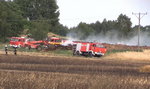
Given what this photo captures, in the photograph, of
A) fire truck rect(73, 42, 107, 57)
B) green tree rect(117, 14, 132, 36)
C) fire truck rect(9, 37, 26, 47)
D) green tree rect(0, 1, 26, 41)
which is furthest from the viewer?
green tree rect(117, 14, 132, 36)

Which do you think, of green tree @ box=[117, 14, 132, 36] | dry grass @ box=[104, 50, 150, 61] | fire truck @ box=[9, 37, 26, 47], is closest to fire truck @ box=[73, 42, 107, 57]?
dry grass @ box=[104, 50, 150, 61]

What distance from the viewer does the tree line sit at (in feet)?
293

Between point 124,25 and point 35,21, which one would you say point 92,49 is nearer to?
point 124,25

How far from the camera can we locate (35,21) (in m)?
115

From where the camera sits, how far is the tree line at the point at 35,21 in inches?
3519

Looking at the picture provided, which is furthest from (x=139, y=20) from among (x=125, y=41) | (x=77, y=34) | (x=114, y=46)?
(x=77, y=34)

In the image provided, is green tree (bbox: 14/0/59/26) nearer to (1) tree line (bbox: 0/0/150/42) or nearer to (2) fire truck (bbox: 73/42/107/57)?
(1) tree line (bbox: 0/0/150/42)

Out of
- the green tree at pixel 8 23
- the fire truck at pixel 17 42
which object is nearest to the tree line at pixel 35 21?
the green tree at pixel 8 23

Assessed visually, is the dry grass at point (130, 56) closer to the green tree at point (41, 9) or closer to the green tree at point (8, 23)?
the green tree at point (8, 23)

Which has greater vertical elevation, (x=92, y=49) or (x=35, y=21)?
(x=35, y=21)

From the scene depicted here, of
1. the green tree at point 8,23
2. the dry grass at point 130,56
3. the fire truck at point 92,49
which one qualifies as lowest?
the dry grass at point 130,56

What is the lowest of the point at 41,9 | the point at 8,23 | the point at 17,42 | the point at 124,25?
the point at 17,42

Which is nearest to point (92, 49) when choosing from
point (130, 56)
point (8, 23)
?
point (130, 56)

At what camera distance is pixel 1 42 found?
90.1 m
